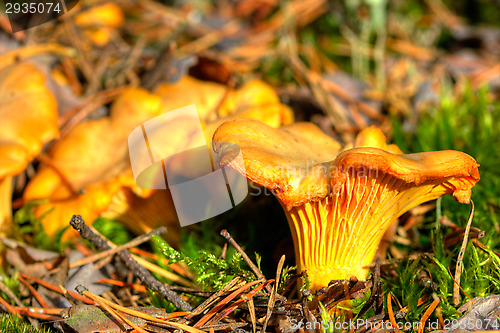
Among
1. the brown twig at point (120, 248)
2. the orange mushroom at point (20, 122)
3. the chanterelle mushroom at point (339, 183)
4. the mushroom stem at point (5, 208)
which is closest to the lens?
the chanterelle mushroom at point (339, 183)

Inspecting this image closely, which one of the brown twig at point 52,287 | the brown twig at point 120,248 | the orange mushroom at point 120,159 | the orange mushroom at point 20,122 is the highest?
the orange mushroom at point 20,122

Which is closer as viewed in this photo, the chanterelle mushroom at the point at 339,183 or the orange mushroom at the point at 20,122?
the chanterelle mushroom at the point at 339,183

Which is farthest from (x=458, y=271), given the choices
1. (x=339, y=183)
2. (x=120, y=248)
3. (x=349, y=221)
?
(x=120, y=248)

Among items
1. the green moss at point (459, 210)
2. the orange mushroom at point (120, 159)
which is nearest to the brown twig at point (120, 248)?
the orange mushroom at point (120, 159)

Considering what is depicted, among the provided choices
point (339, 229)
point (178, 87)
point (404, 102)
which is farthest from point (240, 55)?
point (339, 229)

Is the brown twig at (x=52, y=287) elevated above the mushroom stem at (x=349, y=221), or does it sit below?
below

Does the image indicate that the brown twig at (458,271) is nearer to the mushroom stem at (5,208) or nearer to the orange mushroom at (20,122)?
the orange mushroom at (20,122)

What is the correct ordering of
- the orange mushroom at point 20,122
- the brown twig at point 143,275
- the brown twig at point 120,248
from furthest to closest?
the orange mushroom at point 20,122 → the brown twig at point 120,248 → the brown twig at point 143,275

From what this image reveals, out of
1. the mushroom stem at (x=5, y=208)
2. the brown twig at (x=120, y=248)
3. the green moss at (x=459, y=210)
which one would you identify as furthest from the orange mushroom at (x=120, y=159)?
the green moss at (x=459, y=210)

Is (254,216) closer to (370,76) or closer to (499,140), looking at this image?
(499,140)
